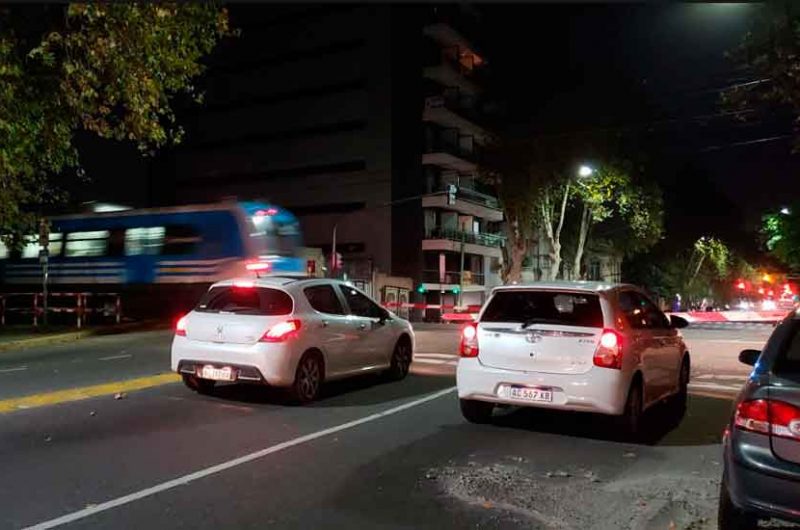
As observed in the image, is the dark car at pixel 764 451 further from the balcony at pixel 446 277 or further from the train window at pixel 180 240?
the balcony at pixel 446 277

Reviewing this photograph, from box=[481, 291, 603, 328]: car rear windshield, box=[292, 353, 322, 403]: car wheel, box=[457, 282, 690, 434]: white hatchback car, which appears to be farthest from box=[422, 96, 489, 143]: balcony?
box=[457, 282, 690, 434]: white hatchback car

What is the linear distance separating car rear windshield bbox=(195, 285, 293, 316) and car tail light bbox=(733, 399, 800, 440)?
6061 millimetres

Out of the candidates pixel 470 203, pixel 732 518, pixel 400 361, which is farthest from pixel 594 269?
pixel 732 518

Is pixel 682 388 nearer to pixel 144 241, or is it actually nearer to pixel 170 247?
pixel 170 247

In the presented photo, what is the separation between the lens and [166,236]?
25469 mm

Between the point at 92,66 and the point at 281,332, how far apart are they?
504 cm

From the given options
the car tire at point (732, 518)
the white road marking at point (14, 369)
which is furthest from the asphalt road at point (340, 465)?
the white road marking at point (14, 369)

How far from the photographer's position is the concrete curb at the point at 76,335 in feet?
60.5

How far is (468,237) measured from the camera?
55781 mm

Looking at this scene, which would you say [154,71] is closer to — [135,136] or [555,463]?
[135,136]

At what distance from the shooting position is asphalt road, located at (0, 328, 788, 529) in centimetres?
525

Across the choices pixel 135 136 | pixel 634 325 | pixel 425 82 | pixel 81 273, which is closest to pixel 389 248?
pixel 425 82

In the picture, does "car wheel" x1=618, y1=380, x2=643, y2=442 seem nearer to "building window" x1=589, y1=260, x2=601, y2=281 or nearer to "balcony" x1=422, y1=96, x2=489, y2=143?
"balcony" x1=422, y1=96, x2=489, y2=143

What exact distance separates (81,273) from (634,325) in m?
24.1
